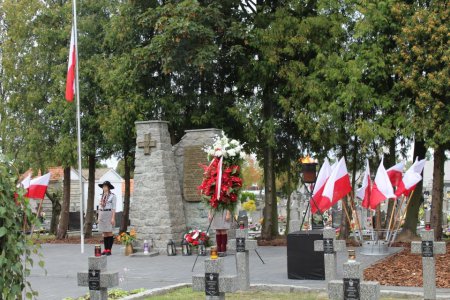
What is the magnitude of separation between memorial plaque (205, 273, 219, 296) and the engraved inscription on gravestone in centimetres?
1220

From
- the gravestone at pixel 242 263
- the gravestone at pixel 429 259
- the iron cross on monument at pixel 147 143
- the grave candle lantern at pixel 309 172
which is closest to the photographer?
the gravestone at pixel 429 259

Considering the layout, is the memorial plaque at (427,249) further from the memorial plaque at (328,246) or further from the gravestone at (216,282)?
the gravestone at (216,282)

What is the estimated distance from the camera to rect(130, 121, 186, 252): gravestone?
1914 cm

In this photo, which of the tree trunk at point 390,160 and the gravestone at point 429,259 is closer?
the gravestone at point 429,259

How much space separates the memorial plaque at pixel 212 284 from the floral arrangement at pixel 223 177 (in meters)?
7.73

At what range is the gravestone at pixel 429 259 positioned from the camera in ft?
33.0

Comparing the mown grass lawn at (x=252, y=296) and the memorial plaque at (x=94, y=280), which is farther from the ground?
the memorial plaque at (x=94, y=280)

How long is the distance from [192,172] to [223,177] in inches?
180

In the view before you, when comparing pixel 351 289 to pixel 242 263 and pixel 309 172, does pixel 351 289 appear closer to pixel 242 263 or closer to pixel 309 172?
pixel 242 263

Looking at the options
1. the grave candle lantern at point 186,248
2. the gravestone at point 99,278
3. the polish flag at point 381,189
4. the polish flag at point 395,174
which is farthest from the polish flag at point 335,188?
the gravestone at point 99,278

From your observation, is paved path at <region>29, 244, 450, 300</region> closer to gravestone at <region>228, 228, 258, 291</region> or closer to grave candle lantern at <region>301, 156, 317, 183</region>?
gravestone at <region>228, 228, 258, 291</region>

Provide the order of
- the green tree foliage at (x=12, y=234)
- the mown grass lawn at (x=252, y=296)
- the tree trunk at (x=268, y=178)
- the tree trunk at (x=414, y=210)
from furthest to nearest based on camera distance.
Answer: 1. the tree trunk at (x=268, y=178)
2. the tree trunk at (x=414, y=210)
3. the mown grass lawn at (x=252, y=296)
4. the green tree foliage at (x=12, y=234)

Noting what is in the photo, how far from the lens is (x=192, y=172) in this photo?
1986 cm

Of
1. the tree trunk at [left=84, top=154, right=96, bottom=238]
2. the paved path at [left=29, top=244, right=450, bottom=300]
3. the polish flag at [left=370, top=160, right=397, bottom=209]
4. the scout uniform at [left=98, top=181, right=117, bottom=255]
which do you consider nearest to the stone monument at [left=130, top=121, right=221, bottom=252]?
the paved path at [left=29, top=244, right=450, bottom=300]
